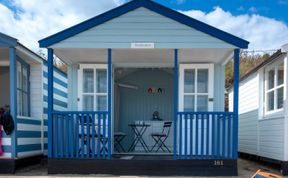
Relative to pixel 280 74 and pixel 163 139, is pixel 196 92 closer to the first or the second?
pixel 280 74

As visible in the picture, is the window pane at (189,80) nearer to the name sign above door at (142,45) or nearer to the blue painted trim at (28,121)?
the name sign above door at (142,45)

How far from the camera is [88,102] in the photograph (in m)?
6.67

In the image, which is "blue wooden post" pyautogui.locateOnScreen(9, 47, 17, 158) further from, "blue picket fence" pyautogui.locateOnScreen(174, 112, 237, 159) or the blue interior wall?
the blue interior wall

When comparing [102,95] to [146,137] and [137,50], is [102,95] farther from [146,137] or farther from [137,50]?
[146,137]

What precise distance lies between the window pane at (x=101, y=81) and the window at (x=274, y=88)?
145 inches

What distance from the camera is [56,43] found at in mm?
5711

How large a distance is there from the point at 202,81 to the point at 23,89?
397 centimetres

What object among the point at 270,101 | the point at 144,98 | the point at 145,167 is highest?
the point at 144,98

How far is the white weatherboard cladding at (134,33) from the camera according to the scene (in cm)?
568

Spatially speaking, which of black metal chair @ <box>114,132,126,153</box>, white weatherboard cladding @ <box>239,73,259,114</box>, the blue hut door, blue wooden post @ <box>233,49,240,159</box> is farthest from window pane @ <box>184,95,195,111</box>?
white weatherboard cladding @ <box>239,73,259,114</box>

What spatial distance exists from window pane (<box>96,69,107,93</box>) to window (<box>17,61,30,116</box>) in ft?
5.58

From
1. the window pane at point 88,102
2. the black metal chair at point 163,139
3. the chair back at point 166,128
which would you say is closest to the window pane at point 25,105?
the window pane at point 88,102

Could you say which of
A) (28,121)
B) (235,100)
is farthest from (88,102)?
(235,100)

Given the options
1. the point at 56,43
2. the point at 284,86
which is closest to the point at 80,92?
the point at 56,43
